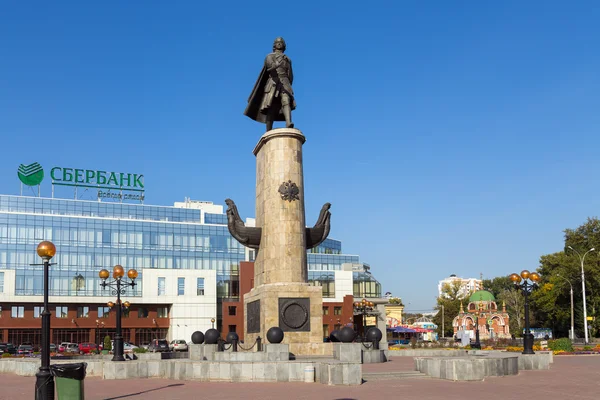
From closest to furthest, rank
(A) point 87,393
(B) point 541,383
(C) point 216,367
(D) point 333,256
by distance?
(A) point 87,393
(B) point 541,383
(C) point 216,367
(D) point 333,256

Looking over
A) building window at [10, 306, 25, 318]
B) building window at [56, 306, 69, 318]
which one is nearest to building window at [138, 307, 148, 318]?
building window at [56, 306, 69, 318]

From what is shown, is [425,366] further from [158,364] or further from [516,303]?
[516,303]

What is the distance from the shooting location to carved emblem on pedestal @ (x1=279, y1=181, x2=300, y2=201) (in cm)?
2741

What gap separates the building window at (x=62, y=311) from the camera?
3033 inches

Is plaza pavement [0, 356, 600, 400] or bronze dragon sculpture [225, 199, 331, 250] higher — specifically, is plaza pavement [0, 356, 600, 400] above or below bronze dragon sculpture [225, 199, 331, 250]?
below

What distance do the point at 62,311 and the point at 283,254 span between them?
58431mm

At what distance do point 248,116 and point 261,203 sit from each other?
19.1ft

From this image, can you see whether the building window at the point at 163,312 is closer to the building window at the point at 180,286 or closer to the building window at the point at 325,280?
the building window at the point at 180,286

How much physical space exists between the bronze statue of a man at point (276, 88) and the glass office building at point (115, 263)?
2117 inches

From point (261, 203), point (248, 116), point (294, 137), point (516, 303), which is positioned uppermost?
point (248, 116)

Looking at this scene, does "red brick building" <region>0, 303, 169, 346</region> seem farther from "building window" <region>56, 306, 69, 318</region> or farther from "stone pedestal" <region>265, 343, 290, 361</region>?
"stone pedestal" <region>265, 343, 290, 361</region>

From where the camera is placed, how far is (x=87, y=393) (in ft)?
57.5

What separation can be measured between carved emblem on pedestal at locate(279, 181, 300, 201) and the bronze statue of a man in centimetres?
284

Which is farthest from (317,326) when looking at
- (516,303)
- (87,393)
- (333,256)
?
(516,303)
